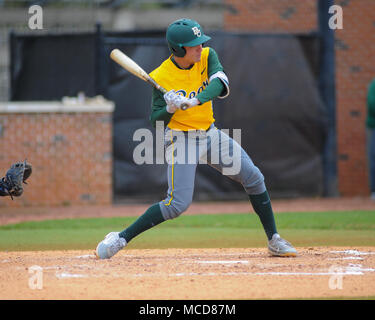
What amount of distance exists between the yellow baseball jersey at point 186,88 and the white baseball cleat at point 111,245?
106 cm

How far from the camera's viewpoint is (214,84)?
6238mm

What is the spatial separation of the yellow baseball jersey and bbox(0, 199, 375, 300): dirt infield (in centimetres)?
119

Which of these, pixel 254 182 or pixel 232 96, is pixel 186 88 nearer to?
pixel 254 182

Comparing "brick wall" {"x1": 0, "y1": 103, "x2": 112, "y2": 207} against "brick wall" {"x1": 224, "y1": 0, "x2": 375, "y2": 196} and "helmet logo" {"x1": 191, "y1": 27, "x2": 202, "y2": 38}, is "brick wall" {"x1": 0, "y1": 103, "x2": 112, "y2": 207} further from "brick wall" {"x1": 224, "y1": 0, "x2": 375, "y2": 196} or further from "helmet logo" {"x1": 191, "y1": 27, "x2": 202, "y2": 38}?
"helmet logo" {"x1": 191, "y1": 27, "x2": 202, "y2": 38}

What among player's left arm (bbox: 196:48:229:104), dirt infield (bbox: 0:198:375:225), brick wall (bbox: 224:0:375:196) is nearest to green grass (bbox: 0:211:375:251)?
dirt infield (bbox: 0:198:375:225)

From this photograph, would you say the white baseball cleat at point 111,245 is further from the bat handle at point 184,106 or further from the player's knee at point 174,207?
the bat handle at point 184,106

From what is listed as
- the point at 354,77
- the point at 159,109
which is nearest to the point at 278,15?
the point at 354,77

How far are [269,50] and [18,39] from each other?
14.0 ft

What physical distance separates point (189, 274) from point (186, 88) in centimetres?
164

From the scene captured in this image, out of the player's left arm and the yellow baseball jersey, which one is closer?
the player's left arm

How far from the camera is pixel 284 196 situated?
41.8ft

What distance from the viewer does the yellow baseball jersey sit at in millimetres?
6355

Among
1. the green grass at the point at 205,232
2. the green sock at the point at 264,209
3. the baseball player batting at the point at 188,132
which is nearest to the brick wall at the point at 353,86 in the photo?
the green grass at the point at 205,232
